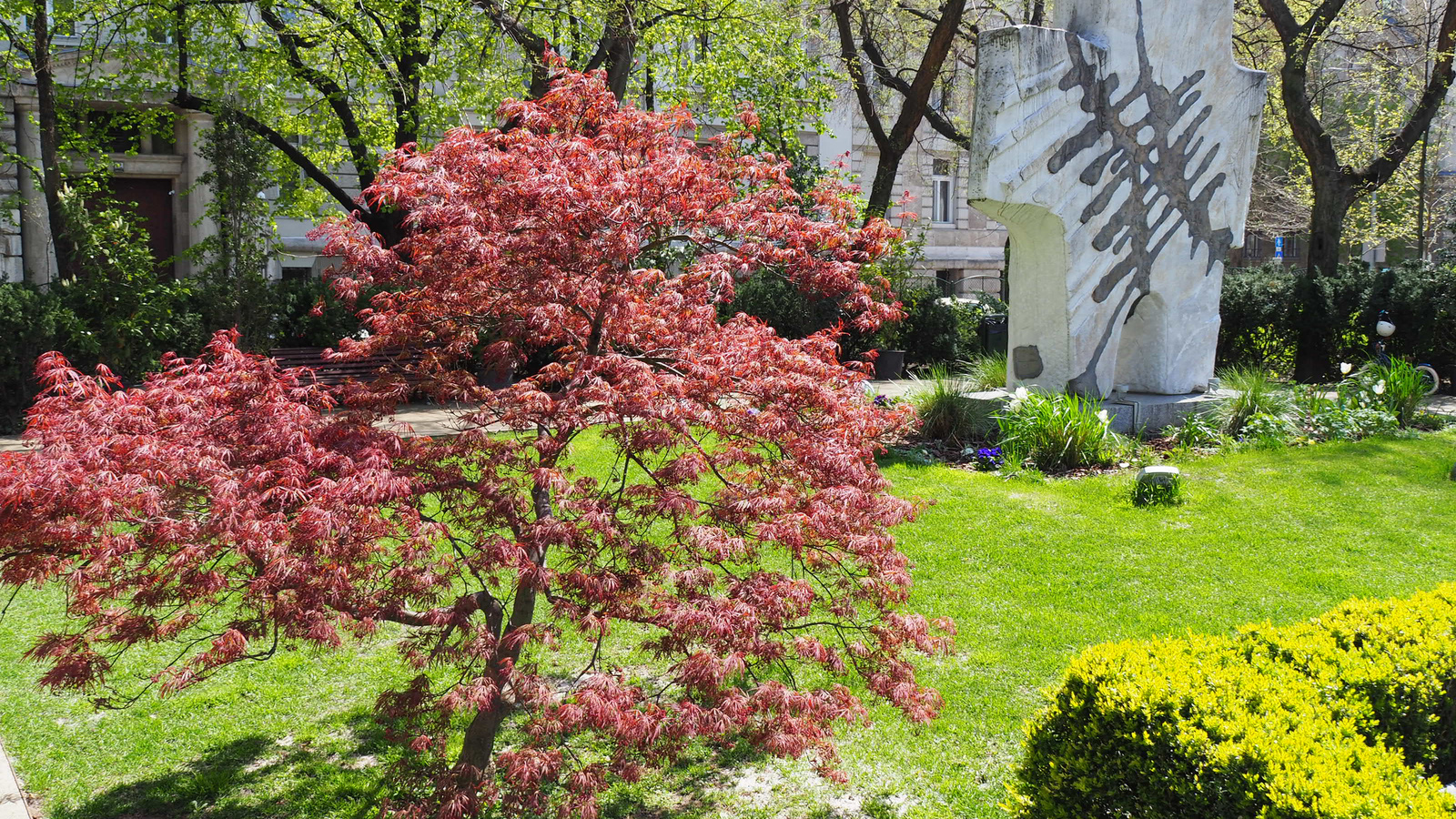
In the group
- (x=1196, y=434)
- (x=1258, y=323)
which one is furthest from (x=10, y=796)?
(x=1258, y=323)

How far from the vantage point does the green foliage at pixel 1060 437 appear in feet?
31.0

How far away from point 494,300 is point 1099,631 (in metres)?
3.60

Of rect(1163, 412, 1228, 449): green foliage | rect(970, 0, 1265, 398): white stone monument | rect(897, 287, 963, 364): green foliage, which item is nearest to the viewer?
rect(970, 0, 1265, 398): white stone monument

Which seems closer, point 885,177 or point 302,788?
point 302,788

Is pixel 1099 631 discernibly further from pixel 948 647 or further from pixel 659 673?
pixel 659 673

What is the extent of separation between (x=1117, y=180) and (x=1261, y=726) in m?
7.91

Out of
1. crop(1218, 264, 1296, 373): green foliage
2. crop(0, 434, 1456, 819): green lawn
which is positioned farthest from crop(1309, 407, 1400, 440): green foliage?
crop(1218, 264, 1296, 373): green foliage

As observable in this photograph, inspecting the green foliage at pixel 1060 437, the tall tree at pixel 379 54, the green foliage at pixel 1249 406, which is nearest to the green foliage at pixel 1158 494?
the green foliage at pixel 1060 437

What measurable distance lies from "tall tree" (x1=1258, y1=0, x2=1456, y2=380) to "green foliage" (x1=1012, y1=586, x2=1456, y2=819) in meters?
12.5

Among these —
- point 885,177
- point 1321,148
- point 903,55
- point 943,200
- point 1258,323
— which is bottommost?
point 1258,323

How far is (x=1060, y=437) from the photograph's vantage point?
945 cm

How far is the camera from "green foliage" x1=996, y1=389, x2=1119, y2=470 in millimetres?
9438

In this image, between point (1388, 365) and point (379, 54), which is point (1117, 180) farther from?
point (379, 54)

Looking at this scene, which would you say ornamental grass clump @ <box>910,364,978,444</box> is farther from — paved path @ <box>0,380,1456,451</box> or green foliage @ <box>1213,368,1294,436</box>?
green foliage @ <box>1213,368,1294,436</box>
